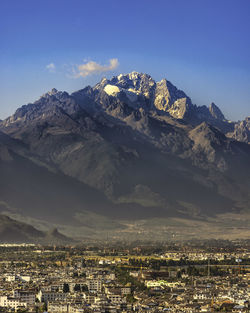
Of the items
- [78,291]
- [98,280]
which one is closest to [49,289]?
[78,291]

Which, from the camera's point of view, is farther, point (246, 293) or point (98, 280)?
point (98, 280)

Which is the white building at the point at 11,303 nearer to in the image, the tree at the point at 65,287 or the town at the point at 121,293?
the town at the point at 121,293

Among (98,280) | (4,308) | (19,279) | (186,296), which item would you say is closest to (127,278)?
(98,280)

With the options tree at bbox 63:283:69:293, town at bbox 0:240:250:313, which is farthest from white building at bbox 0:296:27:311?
tree at bbox 63:283:69:293

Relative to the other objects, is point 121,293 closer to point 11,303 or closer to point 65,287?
point 65,287

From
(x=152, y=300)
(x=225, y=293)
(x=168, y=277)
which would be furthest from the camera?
(x=168, y=277)

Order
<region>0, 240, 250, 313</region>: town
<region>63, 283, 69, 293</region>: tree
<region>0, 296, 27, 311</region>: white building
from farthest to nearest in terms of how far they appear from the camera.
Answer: <region>63, 283, 69, 293</region>: tree → <region>0, 296, 27, 311</region>: white building → <region>0, 240, 250, 313</region>: town

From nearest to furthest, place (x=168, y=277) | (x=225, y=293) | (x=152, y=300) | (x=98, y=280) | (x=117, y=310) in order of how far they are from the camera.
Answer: (x=117, y=310), (x=152, y=300), (x=225, y=293), (x=98, y=280), (x=168, y=277)

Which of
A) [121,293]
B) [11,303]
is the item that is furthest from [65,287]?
[11,303]

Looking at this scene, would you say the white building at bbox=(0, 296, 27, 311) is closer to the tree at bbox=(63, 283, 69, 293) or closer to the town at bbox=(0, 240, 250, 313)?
the town at bbox=(0, 240, 250, 313)

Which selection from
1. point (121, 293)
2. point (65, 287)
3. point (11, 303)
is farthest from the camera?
point (65, 287)

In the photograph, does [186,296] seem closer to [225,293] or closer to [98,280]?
[225,293]
